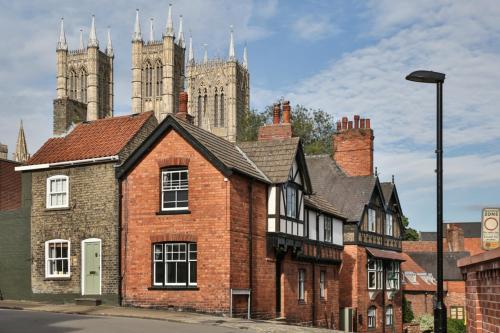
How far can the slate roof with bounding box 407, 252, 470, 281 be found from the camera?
204 feet

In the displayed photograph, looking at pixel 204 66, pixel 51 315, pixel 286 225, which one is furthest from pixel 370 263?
pixel 204 66

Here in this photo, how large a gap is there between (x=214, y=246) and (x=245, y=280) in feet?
6.73

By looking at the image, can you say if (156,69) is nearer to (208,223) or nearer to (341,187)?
(341,187)

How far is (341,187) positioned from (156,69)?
112 meters

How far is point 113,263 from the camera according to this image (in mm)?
28906

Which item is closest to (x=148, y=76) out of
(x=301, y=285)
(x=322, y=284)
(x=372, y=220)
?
(x=372, y=220)

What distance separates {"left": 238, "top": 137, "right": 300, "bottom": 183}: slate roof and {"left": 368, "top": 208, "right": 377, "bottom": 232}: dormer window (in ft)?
43.5

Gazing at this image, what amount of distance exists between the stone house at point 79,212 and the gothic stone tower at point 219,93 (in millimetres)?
115353

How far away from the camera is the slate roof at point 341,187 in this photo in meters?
42.0

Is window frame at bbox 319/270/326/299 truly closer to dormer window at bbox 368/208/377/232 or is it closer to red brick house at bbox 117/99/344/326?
red brick house at bbox 117/99/344/326

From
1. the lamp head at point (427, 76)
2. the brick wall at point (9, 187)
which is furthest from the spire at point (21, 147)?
the lamp head at point (427, 76)

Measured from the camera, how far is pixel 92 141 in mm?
31781

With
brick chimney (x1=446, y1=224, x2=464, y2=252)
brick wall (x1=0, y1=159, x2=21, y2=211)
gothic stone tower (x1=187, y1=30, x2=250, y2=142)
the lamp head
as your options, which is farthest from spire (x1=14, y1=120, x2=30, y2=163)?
the lamp head

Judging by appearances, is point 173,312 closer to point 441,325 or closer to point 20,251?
point 20,251
